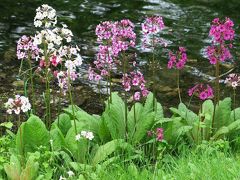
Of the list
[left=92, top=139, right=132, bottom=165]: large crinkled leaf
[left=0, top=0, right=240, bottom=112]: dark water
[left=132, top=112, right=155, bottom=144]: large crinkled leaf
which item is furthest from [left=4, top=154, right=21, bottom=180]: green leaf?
[left=0, top=0, right=240, bottom=112]: dark water

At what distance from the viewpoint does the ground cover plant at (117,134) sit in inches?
192

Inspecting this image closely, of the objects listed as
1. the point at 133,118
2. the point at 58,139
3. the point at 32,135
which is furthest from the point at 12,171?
the point at 133,118

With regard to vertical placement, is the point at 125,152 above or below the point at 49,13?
below

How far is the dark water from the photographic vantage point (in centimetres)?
834

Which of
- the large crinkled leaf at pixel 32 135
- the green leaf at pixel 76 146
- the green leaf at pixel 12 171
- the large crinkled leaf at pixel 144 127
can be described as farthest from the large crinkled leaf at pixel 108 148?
Result: the green leaf at pixel 12 171

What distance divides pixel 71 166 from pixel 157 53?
4.28 metres

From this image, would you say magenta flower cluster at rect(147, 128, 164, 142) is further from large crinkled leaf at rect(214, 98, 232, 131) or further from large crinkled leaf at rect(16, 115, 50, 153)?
large crinkled leaf at rect(16, 115, 50, 153)

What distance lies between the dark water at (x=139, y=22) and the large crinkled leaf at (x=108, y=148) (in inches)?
85.6

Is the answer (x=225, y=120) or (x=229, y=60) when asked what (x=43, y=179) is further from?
(x=229, y=60)

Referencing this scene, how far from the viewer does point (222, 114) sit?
615cm

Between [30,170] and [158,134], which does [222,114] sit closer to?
[158,134]

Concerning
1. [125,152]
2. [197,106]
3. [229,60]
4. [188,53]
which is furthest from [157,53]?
[125,152]

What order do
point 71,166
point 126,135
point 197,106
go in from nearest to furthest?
1. point 71,166
2. point 126,135
3. point 197,106

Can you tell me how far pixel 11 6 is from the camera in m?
11.5
